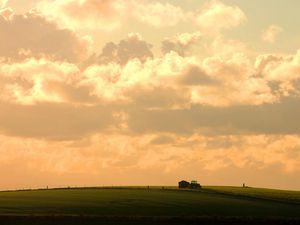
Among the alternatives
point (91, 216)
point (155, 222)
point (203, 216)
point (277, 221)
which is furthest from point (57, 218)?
point (277, 221)

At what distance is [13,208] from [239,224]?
27670 millimetres

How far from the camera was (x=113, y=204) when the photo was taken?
93.5 meters

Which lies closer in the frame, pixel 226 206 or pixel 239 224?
pixel 239 224

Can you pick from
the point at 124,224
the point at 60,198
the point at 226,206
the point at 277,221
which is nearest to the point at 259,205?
the point at 226,206

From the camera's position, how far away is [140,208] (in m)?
89.7

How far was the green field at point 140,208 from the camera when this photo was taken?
77875mm

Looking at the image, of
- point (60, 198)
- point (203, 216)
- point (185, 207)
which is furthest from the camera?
point (60, 198)

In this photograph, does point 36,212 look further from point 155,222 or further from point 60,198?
point 60,198

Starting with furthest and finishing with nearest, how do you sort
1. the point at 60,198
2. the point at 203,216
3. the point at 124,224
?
the point at 60,198
the point at 203,216
the point at 124,224

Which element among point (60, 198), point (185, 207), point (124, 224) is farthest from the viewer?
point (60, 198)

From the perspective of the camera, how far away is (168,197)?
358 ft

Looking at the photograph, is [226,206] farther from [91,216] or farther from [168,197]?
[91,216]

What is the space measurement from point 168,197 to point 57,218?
34751mm

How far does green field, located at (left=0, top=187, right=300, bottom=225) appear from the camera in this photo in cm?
7788
